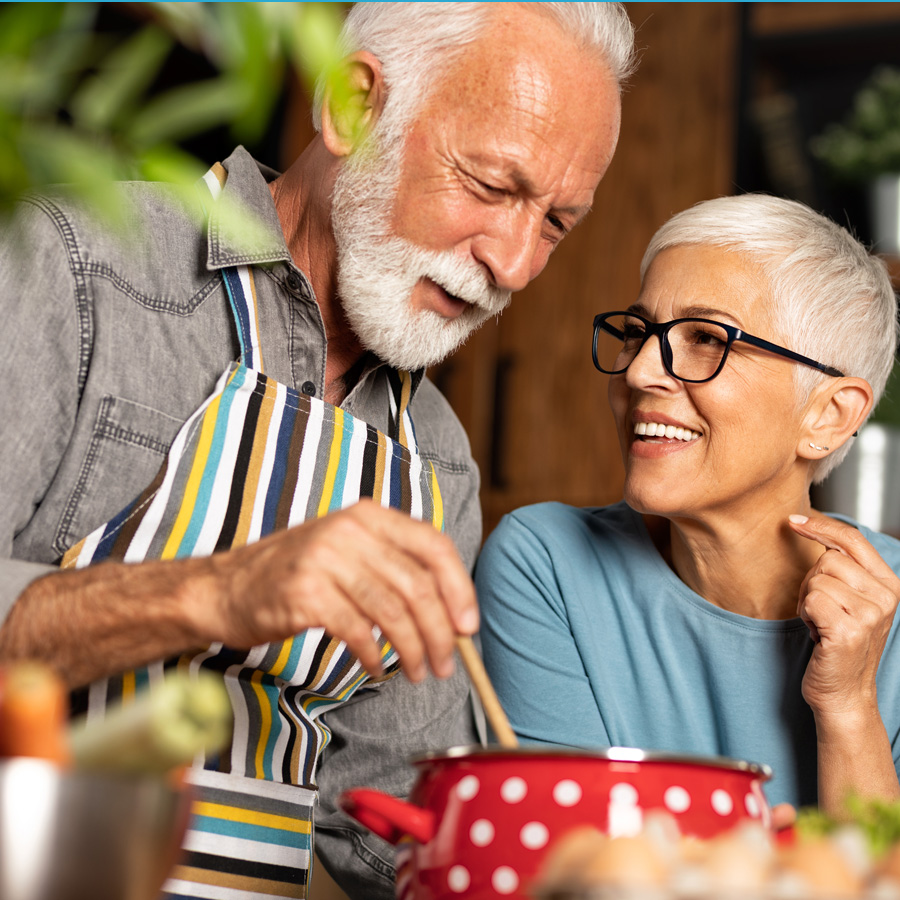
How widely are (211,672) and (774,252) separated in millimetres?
873

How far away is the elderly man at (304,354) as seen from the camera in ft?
3.40

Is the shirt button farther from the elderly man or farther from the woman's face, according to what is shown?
the woman's face

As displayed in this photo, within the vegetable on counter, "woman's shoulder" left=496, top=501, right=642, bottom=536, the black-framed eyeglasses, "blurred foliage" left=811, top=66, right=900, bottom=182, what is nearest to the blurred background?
"blurred foliage" left=811, top=66, right=900, bottom=182

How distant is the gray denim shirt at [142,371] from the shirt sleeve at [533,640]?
9cm

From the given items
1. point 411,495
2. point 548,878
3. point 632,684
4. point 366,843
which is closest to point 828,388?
point 632,684

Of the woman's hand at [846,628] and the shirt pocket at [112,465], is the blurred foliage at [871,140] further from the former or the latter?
the shirt pocket at [112,465]

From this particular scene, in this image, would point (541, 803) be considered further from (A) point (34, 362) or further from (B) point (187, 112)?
(A) point (34, 362)

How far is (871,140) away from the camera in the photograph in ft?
8.42

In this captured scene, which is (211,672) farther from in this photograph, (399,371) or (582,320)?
(582,320)

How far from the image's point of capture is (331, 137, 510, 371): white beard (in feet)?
4.09

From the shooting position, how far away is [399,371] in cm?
138

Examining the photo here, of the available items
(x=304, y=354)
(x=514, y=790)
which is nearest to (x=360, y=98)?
(x=304, y=354)

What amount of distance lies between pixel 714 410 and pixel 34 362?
2.65ft

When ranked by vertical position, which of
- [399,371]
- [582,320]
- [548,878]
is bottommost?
[548,878]
